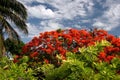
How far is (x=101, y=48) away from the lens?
479cm

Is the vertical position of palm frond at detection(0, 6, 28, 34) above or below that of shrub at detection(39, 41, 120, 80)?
above

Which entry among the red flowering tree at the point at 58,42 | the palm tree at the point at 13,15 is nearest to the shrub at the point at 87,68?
the red flowering tree at the point at 58,42

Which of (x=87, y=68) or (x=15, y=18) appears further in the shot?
(x=15, y=18)

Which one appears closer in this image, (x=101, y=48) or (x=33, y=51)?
(x=101, y=48)

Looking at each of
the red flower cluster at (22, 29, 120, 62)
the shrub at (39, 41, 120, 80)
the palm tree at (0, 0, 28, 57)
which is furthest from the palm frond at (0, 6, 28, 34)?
the shrub at (39, 41, 120, 80)

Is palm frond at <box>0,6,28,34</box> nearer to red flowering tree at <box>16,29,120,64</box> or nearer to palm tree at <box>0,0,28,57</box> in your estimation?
palm tree at <box>0,0,28,57</box>

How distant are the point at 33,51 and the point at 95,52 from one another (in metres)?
14.5

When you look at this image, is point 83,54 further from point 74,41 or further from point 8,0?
point 8,0

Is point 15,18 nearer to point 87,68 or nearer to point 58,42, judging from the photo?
point 58,42

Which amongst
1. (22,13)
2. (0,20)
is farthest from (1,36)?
(22,13)

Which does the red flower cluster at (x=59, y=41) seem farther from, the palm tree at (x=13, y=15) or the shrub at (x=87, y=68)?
the shrub at (x=87, y=68)

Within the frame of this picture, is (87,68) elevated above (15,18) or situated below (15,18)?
below

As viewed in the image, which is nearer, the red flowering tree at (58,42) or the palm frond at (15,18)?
the red flowering tree at (58,42)

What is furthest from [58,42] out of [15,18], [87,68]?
[87,68]
